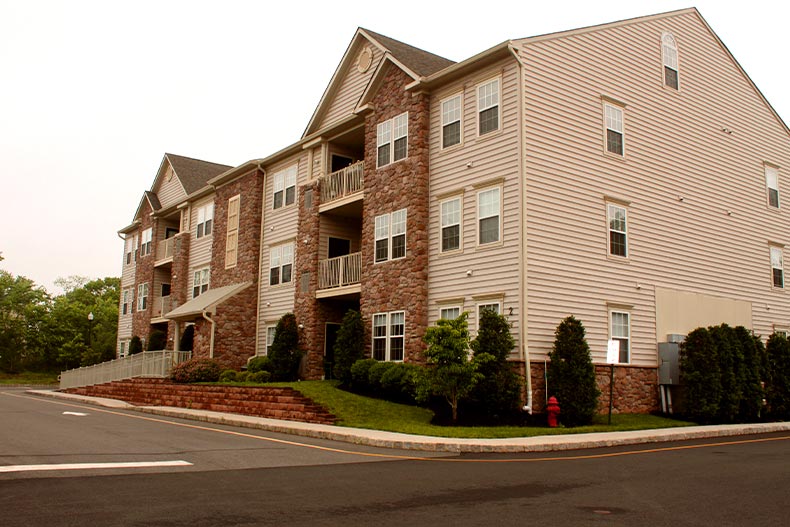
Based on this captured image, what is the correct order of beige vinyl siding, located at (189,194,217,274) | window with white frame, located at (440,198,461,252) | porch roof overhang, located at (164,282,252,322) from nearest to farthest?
window with white frame, located at (440,198,461,252)
porch roof overhang, located at (164,282,252,322)
beige vinyl siding, located at (189,194,217,274)

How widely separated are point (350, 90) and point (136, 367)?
16072mm

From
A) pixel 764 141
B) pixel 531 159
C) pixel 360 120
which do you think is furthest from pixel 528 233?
pixel 764 141

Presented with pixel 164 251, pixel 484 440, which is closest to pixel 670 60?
pixel 484 440

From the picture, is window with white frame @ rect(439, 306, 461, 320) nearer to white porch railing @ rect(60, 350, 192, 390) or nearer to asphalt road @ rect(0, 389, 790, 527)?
asphalt road @ rect(0, 389, 790, 527)

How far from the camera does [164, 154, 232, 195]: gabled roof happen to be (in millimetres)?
41406

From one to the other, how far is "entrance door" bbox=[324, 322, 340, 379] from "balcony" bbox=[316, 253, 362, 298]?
1.43 metres

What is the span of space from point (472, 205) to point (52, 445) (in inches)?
514

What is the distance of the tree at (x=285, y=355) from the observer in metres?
27.4

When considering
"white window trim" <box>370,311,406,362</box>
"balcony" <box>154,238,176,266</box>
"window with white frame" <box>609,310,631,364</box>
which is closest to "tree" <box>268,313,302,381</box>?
"white window trim" <box>370,311,406,362</box>

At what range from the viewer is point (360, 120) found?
2703 centimetres

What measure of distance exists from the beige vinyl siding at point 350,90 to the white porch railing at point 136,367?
12.4 meters

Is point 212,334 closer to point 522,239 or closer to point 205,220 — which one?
point 205,220

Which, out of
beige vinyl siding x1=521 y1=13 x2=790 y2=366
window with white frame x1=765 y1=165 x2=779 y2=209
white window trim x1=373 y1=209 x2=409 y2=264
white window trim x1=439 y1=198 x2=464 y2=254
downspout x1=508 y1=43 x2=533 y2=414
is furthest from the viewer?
window with white frame x1=765 y1=165 x2=779 y2=209

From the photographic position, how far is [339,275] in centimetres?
2686
